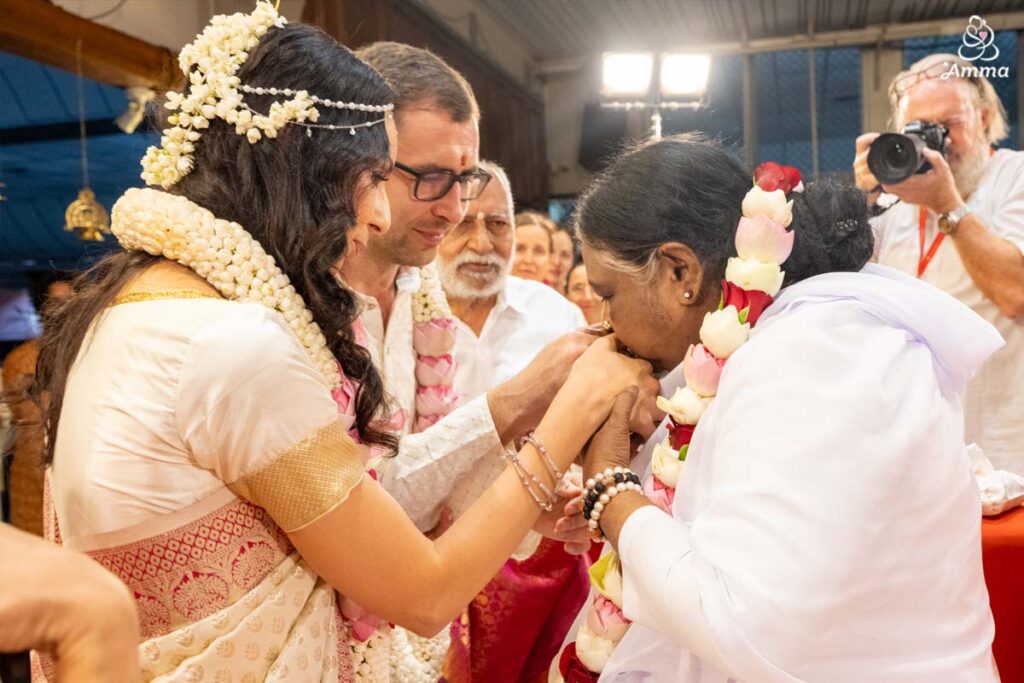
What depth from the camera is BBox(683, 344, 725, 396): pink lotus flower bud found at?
1513mm

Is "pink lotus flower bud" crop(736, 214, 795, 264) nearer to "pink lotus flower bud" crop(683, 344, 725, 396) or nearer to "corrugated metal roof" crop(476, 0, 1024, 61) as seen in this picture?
"pink lotus flower bud" crop(683, 344, 725, 396)

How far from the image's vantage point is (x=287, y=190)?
137 centimetres

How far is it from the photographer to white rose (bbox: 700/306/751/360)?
1814mm

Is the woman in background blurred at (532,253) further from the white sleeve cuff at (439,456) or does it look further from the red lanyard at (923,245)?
the white sleeve cuff at (439,456)

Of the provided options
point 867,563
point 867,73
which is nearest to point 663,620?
point 867,563

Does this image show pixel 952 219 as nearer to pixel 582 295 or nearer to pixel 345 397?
pixel 345 397

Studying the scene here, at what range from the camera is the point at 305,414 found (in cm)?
121

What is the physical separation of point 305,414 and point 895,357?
0.81m

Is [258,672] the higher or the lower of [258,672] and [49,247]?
the lower

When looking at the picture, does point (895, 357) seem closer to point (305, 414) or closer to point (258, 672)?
point (305, 414)

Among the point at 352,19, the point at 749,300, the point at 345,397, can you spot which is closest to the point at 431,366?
the point at 345,397

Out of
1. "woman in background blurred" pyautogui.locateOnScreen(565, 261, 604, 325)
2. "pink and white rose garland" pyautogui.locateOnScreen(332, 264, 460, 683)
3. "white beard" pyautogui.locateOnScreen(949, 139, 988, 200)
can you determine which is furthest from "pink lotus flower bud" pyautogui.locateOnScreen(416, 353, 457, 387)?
"woman in background blurred" pyautogui.locateOnScreen(565, 261, 604, 325)

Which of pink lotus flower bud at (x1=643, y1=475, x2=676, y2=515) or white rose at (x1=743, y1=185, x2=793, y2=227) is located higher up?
white rose at (x1=743, y1=185, x2=793, y2=227)

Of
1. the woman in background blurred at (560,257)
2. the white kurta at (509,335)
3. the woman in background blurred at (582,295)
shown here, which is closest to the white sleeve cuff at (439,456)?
the white kurta at (509,335)
